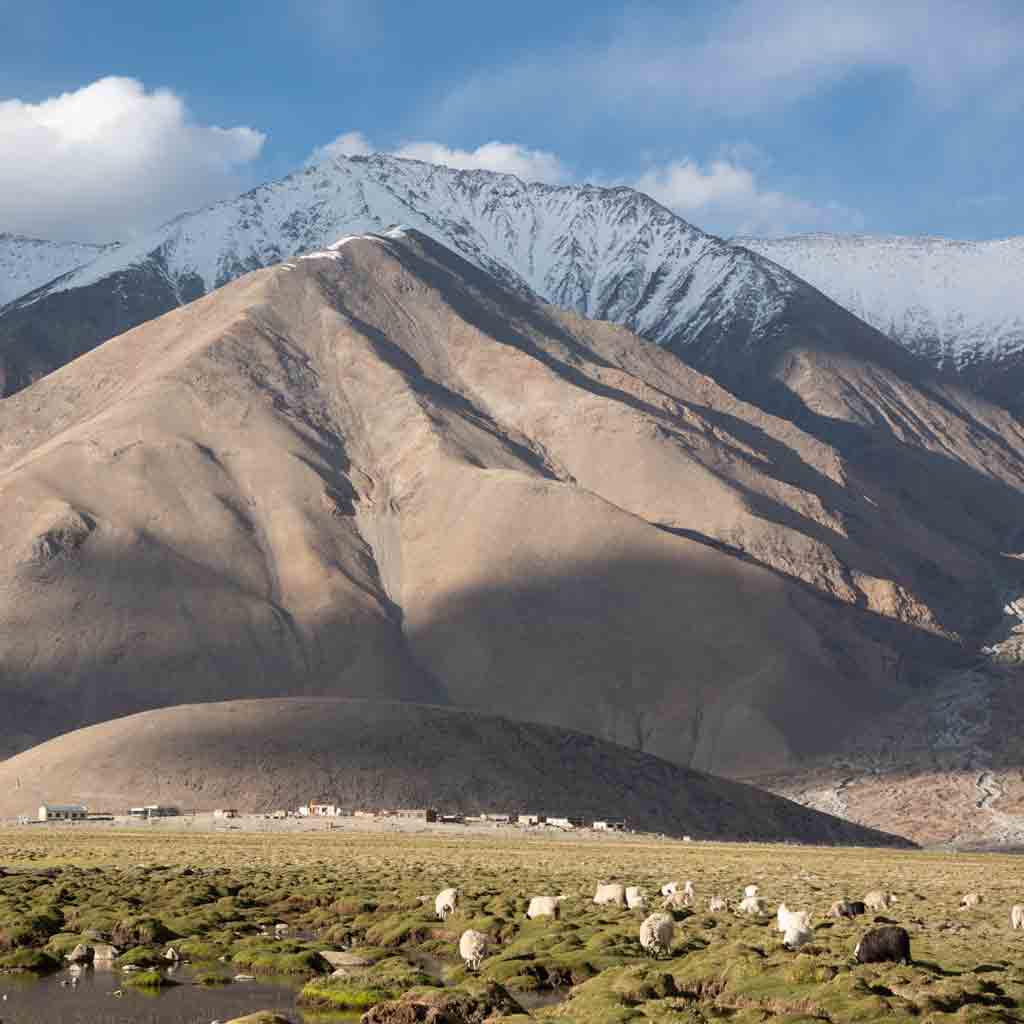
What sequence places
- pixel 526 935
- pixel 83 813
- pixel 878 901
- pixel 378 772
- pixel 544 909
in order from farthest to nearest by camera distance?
pixel 378 772 < pixel 83 813 < pixel 878 901 < pixel 544 909 < pixel 526 935

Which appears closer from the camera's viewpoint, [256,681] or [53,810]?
[53,810]

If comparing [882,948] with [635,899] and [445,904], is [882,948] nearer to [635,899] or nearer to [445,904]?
[445,904]

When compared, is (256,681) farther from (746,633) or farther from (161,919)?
(161,919)

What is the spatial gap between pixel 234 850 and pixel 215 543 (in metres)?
125

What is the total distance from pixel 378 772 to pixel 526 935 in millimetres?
94517

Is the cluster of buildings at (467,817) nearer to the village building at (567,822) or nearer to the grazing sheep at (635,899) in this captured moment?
the village building at (567,822)

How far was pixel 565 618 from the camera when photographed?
632 feet

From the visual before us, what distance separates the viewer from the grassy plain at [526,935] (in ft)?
86.7

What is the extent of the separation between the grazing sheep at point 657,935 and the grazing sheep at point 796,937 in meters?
2.09

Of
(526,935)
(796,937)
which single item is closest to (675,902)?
(526,935)

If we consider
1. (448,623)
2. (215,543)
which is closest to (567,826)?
(448,623)

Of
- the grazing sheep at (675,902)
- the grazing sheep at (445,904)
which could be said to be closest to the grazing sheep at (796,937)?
the grazing sheep at (675,902)

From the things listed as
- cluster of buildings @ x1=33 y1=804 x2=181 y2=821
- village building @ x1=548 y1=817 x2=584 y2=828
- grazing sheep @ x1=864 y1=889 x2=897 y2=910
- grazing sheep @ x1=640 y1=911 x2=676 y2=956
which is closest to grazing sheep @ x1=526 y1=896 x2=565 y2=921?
grazing sheep @ x1=640 y1=911 x2=676 y2=956

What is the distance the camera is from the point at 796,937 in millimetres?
31922
